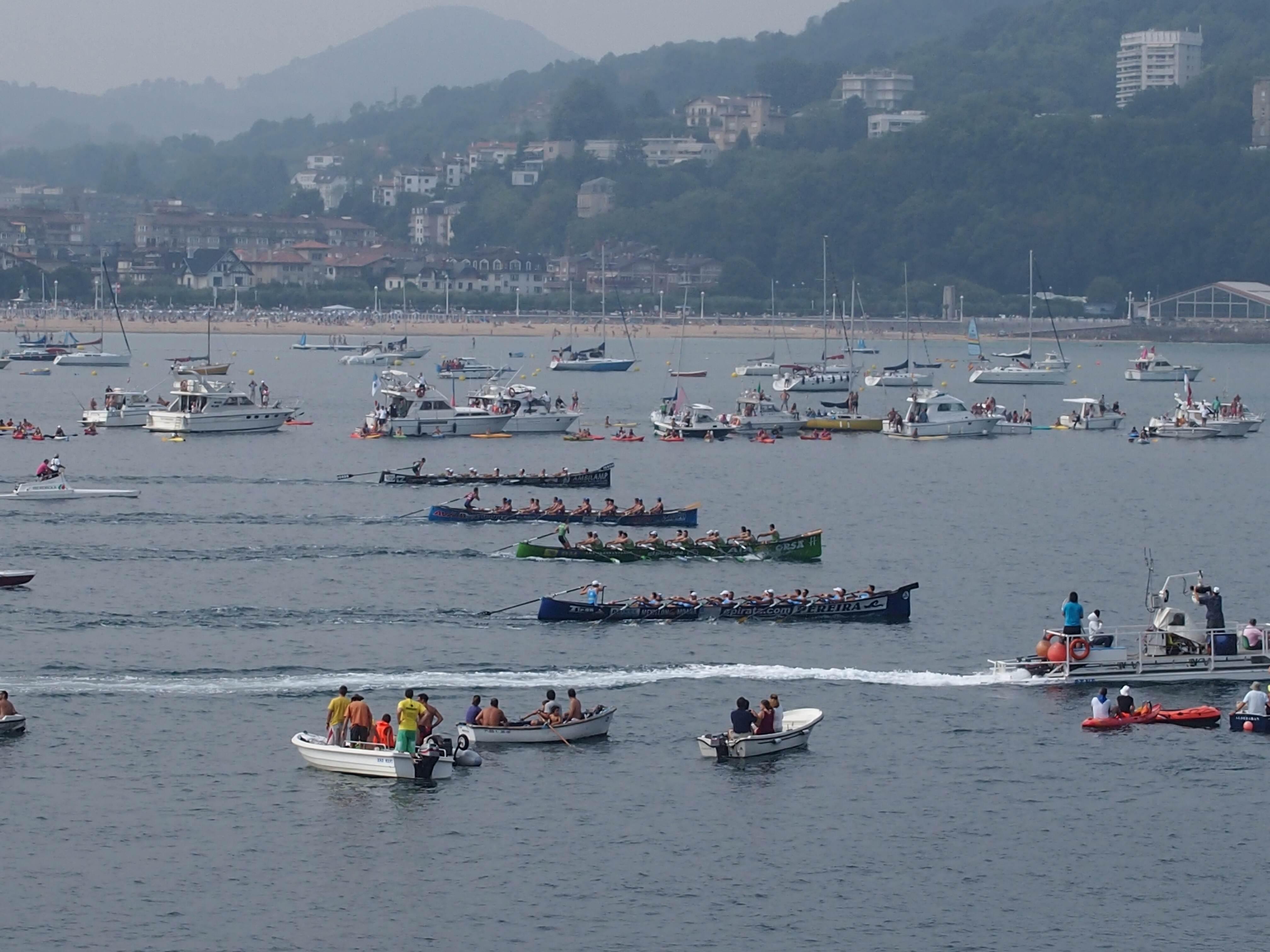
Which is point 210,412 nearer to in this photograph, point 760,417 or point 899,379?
point 760,417

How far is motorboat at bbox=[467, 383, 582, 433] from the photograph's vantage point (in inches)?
4973

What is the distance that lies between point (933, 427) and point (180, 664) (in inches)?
3151

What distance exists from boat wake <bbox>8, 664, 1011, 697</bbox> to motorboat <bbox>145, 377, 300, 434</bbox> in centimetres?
6663

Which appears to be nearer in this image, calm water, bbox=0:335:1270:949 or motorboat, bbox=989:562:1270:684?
calm water, bbox=0:335:1270:949

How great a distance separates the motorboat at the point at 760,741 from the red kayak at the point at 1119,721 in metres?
7.11

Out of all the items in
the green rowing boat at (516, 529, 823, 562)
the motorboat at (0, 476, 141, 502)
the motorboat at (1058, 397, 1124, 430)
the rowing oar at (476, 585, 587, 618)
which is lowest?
the rowing oar at (476, 585, 587, 618)

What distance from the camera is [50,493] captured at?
92.5m

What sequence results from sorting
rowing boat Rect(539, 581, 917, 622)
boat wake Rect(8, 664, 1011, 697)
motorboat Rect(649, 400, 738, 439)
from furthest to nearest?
motorboat Rect(649, 400, 738, 439) → rowing boat Rect(539, 581, 917, 622) → boat wake Rect(8, 664, 1011, 697)

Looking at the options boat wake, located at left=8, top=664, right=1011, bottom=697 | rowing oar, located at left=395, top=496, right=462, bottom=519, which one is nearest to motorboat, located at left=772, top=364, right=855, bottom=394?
rowing oar, located at left=395, top=496, right=462, bottom=519

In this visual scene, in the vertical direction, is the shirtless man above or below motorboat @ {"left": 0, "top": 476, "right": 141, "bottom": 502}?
below

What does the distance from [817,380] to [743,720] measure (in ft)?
398

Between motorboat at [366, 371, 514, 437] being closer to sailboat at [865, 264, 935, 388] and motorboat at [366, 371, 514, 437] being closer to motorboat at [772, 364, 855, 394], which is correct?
motorboat at [772, 364, 855, 394]

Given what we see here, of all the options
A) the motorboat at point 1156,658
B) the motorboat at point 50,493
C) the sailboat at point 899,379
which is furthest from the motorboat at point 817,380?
the motorboat at point 1156,658

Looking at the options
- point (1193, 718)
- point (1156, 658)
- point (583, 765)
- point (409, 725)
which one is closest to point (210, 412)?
point (1156, 658)
